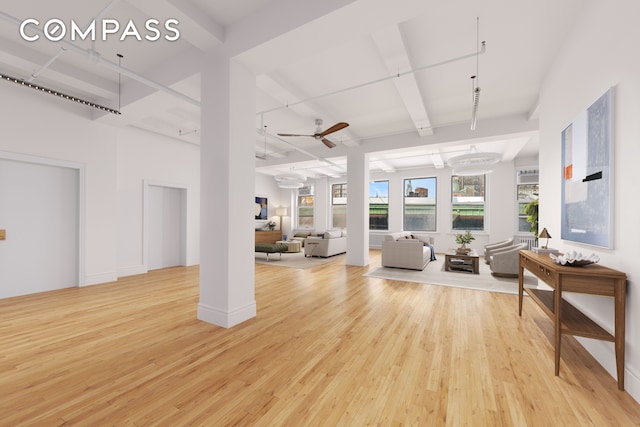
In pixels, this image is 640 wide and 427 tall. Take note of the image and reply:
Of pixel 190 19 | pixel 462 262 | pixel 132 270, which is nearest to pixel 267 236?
pixel 132 270

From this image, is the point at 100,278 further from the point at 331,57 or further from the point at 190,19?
the point at 331,57

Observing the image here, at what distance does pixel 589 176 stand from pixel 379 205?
899 cm

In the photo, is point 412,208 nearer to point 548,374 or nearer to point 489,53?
point 489,53

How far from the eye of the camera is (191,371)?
6.77 ft

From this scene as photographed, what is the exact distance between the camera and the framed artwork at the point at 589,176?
205 cm

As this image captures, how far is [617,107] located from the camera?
1984mm

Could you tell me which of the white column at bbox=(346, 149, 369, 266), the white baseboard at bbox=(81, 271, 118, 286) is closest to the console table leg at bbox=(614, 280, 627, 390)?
the white column at bbox=(346, 149, 369, 266)

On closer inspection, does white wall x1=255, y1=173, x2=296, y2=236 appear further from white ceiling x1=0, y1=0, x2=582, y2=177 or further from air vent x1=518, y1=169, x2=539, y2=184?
air vent x1=518, y1=169, x2=539, y2=184

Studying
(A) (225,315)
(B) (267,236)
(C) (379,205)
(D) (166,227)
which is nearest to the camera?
(A) (225,315)

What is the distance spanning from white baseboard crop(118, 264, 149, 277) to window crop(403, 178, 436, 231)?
8.98 meters

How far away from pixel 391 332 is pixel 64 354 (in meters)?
3.11

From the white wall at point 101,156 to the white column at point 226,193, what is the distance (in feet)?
10.9

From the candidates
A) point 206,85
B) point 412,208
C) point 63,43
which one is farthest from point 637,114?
point 412,208

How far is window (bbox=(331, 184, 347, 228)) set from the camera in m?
12.1
